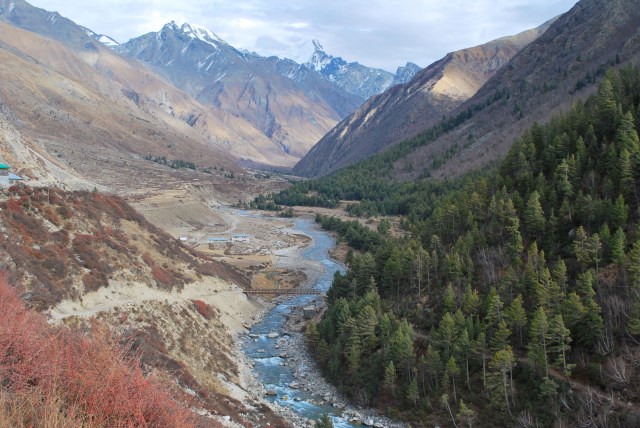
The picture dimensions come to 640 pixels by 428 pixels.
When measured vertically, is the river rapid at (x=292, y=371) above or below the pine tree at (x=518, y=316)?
below

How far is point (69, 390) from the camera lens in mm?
16469

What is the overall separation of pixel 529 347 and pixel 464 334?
5416mm

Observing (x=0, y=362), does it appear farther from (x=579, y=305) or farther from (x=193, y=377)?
(x=579, y=305)

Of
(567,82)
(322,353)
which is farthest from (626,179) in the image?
(567,82)

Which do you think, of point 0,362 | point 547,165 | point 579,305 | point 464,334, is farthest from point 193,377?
point 547,165

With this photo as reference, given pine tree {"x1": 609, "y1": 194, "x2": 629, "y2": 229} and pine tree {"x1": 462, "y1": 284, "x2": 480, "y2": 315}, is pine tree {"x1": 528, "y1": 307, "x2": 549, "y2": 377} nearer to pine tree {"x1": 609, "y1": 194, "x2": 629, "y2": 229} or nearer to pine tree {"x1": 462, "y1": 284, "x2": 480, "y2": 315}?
pine tree {"x1": 462, "y1": 284, "x2": 480, "y2": 315}

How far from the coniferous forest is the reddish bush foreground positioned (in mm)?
31630

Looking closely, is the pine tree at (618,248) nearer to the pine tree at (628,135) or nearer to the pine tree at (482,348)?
the pine tree at (628,135)

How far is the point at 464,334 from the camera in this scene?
45094 millimetres

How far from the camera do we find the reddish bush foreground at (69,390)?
14513mm

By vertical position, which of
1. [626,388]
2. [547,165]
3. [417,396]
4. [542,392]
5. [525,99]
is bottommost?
[417,396]

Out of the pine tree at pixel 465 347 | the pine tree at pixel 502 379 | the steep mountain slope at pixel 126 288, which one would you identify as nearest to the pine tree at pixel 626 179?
the pine tree at pixel 502 379

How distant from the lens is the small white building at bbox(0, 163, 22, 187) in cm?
5447

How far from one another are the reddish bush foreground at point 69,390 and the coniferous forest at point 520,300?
31630mm
